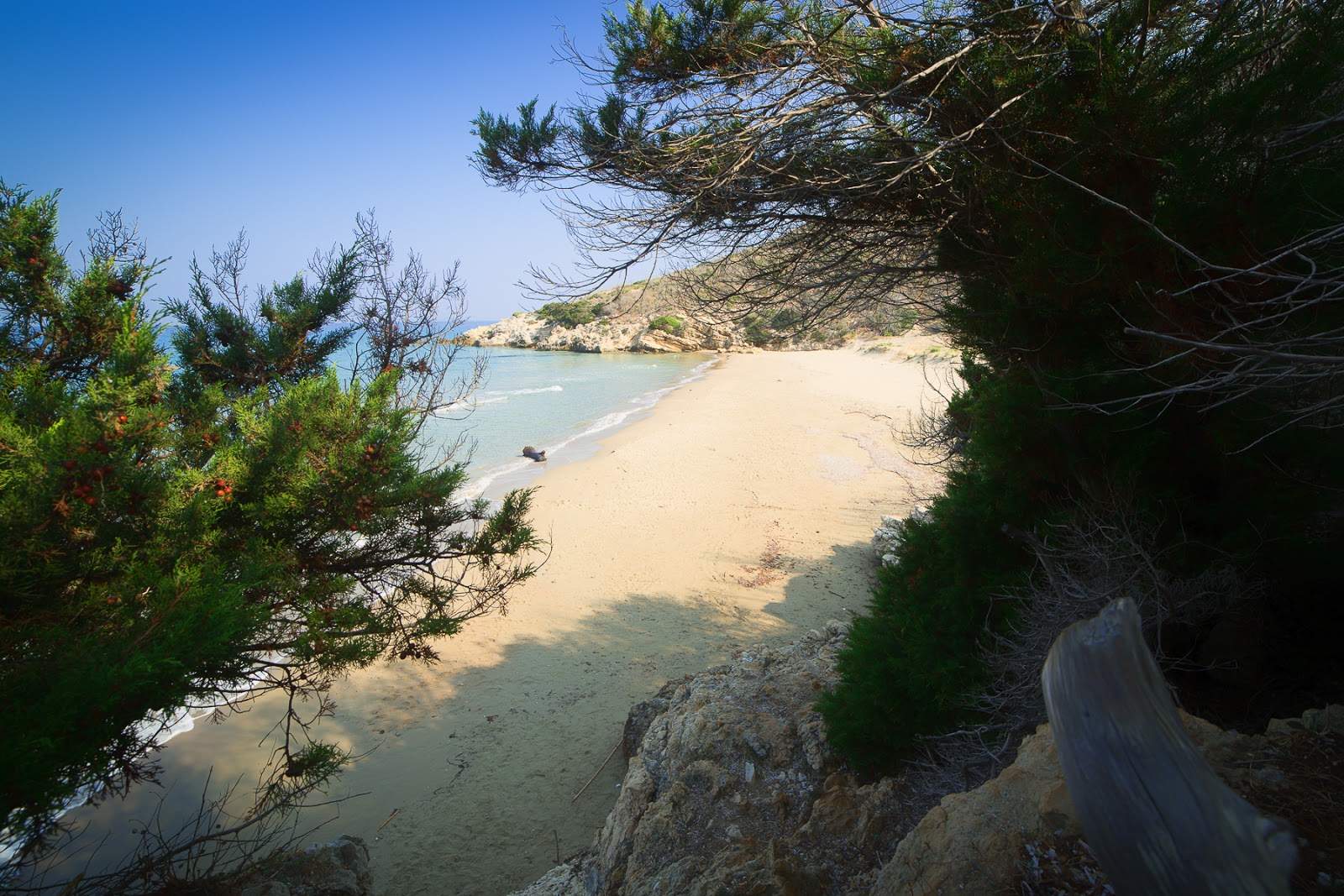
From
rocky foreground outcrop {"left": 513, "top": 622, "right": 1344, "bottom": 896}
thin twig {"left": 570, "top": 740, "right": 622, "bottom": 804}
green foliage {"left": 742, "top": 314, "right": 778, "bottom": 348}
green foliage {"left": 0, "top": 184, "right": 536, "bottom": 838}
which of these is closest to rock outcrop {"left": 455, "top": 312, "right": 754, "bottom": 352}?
green foliage {"left": 742, "top": 314, "right": 778, "bottom": 348}

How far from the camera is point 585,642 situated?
8.64 metres

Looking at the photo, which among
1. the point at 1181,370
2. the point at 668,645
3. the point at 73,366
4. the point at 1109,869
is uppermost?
the point at 73,366

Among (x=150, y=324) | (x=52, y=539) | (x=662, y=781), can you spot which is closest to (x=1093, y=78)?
(x=662, y=781)

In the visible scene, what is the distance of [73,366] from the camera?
4.53 meters

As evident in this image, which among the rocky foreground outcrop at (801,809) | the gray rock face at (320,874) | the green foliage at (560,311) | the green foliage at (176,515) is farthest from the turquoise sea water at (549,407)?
the rocky foreground outcrop at (801,809)

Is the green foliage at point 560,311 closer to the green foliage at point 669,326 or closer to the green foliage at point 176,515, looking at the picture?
the green foliage at point 176,515

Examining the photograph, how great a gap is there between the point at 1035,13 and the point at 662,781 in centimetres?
543

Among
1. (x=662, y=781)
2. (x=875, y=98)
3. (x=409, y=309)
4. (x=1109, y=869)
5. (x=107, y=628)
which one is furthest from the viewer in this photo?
(x=409, y=309)

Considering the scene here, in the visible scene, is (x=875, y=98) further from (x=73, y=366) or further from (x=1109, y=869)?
(x=73, y=366)

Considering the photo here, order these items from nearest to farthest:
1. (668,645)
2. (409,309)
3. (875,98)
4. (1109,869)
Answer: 1. (1109,869)
2. (875,98)
3. (668,645)
4. (409,309)

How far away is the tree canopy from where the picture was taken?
3.35 metres

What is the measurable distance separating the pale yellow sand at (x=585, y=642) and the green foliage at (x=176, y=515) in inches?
51.9

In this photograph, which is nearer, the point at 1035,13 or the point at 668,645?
the point at 1035,13

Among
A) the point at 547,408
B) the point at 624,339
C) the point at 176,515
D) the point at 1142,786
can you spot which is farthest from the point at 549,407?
the point at 1142,786
